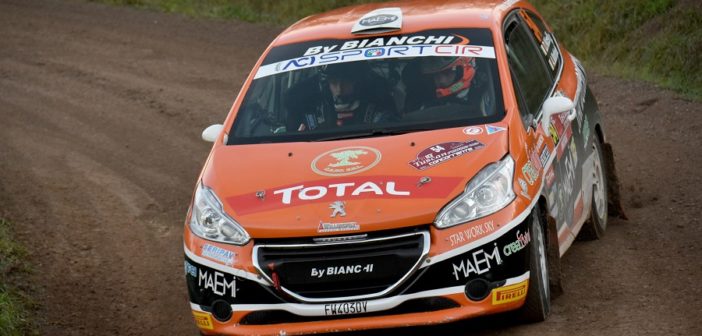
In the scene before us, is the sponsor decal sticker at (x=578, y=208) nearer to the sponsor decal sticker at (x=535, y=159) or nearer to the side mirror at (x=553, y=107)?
the side mirror at (x=553, y=107)

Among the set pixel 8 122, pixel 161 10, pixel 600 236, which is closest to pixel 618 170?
pixel 600 236

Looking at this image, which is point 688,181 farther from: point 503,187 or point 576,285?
point 503,187

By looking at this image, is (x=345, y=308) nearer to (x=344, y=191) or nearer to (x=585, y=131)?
(x=344, y=191)

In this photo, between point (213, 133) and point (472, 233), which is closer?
point (472, 233)

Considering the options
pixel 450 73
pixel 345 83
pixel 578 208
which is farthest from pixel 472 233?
pixel 578 208

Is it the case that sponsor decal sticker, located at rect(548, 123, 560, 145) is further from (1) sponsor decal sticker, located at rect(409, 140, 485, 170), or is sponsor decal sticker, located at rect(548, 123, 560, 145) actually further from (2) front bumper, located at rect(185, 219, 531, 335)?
(2) front bumper, located at rect(185, 219, 531, 335)

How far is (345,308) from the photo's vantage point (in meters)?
6.40

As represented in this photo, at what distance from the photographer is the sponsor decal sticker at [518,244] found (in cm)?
646

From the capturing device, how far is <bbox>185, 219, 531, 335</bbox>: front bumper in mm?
6367

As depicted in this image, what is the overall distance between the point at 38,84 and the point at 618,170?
8290 millimetres

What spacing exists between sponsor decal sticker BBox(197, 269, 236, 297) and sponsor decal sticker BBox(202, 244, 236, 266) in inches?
2.9

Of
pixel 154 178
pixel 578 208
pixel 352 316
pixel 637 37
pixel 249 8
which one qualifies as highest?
pixel 352 316

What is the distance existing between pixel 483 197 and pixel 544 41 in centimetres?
287

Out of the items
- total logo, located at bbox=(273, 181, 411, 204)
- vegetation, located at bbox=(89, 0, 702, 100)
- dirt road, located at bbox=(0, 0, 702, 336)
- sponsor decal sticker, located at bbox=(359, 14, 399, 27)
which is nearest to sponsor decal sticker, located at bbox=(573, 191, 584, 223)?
dirt road, located at bbox=(0, 0, 702, 336)
